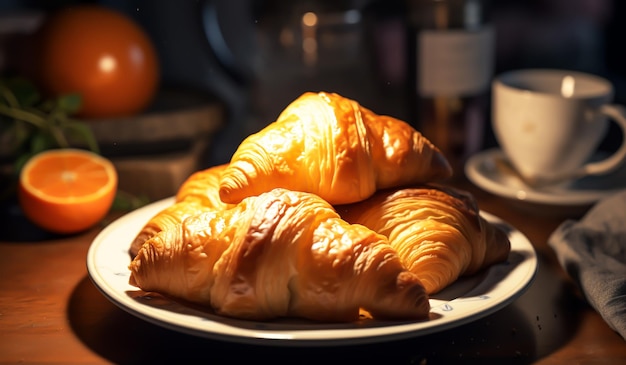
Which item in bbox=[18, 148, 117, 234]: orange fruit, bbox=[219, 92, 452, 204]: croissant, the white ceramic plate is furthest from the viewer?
bbox=[18, 148, 117, 234]: orange fruit

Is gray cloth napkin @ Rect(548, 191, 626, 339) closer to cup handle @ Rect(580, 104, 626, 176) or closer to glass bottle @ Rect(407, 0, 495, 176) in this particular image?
cup handle @ Rect(580, 104, 626, 176)

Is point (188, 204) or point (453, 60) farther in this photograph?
point (453, 60)

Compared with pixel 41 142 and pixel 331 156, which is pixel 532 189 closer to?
pixel 331 156

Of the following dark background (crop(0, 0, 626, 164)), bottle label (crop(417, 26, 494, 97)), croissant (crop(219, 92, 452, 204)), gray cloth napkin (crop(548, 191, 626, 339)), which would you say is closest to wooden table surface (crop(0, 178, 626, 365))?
gray cloth napkin (crop(548, 191, 626, 339))

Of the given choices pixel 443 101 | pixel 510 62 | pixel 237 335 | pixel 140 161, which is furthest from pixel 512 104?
pixel 237 335

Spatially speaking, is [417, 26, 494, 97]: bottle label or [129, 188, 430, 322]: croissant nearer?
[129, 188, 430, 322]: croissant

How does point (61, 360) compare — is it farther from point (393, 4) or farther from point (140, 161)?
point (393, 4)

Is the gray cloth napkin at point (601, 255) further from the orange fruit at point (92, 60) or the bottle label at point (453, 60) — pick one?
the orange fruit at point (92, 60)

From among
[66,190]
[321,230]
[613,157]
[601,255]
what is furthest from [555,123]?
[66,190]
